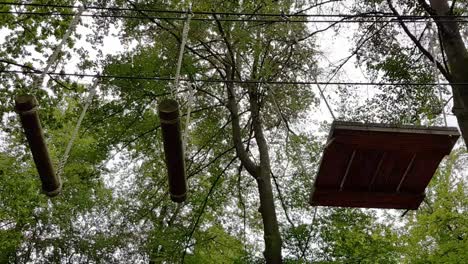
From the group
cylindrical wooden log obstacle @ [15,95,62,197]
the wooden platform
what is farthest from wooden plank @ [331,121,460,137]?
cylindrical wooden log obstacle @ [15,95,62,197]

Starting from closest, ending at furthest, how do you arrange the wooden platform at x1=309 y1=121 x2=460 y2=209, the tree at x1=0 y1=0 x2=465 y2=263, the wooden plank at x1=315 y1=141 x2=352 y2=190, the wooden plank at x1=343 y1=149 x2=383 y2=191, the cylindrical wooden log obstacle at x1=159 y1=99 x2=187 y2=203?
the cylindrical wooden log obstacle at x1=159 y1=99 x2=187 y2=203 < the wooden platform at x1=309 y1=121 x2=460 y2=209 < the wooden plank at x1=315 y1=141 x2=352 y2=190 < the wooden plank at x1=343 y1=149 x2=383 y2=191 < the tree at x1=0 y1=0 x2=465 y2=263

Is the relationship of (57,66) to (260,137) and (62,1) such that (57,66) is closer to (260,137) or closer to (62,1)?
(62,1)

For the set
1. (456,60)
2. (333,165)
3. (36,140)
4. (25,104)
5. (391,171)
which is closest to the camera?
(25,104)

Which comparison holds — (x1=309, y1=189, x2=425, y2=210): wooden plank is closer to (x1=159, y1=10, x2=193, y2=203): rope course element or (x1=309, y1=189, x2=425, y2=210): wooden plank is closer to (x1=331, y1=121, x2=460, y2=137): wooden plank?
(x1=331, y1=121, x2=460, y2=137): wooden plank

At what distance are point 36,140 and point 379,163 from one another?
3272mm

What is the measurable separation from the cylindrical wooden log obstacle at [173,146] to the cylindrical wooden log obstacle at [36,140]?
0.85 m

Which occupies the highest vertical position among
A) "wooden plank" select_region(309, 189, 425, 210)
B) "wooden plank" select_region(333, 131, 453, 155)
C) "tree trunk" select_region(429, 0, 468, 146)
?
"tree trunk" select_region(429, 0, 468, 146)

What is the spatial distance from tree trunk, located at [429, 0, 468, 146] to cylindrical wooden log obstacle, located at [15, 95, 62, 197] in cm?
446

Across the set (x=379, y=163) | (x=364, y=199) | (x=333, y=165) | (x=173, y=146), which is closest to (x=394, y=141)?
(x=379, y=163)

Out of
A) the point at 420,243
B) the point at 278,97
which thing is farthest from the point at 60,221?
the point at 420,243

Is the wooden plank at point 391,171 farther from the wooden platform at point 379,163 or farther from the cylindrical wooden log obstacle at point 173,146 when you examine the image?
the cylindrical wooden log obstacle at point 173,146

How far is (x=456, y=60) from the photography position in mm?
5945

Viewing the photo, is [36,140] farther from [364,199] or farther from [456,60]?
[456,60]

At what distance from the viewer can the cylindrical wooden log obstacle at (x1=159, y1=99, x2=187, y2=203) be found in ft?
9.93
